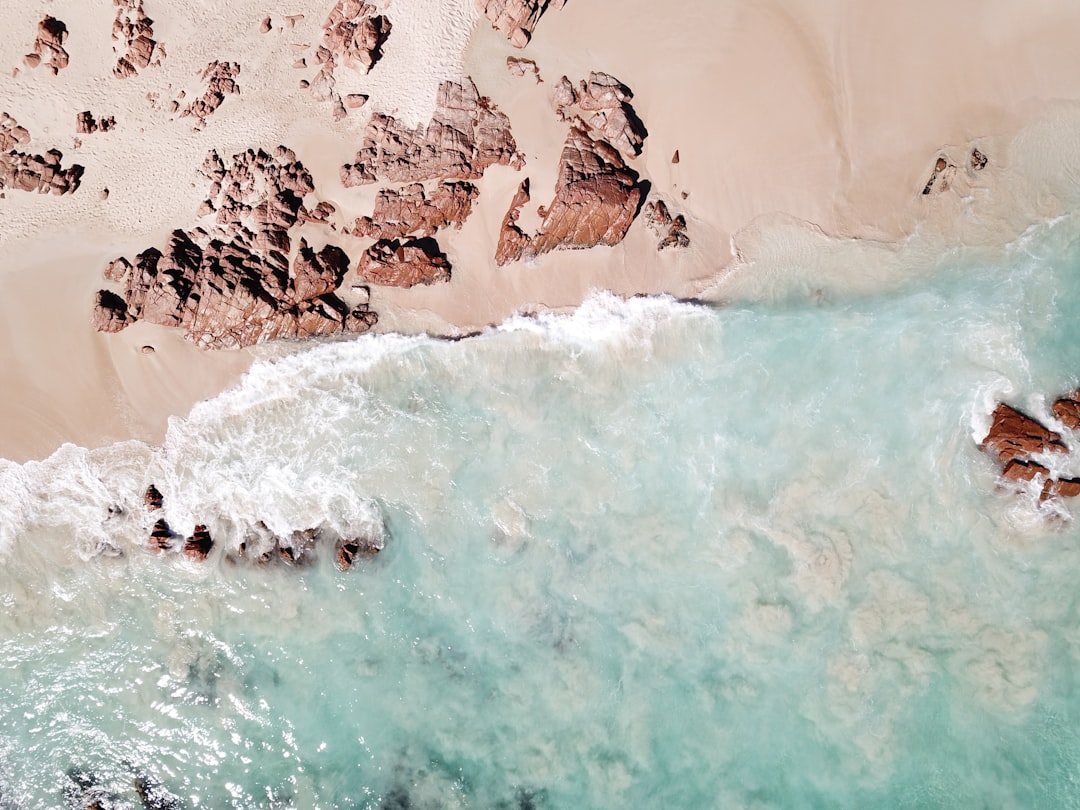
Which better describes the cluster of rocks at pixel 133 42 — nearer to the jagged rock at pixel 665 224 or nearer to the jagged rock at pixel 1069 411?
the jagged rock at pixel 665 224

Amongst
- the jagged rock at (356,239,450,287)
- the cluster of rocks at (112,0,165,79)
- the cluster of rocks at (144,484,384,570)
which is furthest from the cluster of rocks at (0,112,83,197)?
the cluster of rocks at (144,484,384,570)

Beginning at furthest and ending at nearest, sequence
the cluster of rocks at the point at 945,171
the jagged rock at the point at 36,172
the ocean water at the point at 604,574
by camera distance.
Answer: the ocean water at the point at 604,574 → the cluster of rocks at the point at 945,171 → the jagged rock at the point at 36,172

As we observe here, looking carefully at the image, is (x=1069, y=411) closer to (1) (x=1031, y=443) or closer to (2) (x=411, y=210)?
(1) (x=1031, y=443)

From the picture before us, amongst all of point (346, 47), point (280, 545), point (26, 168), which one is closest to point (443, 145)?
point (346, 47)

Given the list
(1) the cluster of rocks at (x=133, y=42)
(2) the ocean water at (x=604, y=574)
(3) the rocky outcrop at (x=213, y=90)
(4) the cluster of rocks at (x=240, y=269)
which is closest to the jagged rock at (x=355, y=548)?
(2) the ocean water at (x=604, y=574)

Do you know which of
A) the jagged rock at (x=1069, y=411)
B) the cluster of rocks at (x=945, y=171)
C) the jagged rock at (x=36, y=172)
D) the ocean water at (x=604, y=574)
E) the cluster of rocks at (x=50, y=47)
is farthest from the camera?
the ocean water at (x=604, y=574)

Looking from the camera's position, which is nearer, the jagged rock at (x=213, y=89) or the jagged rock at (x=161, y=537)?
the jagged rock at (x=213, y=89)
